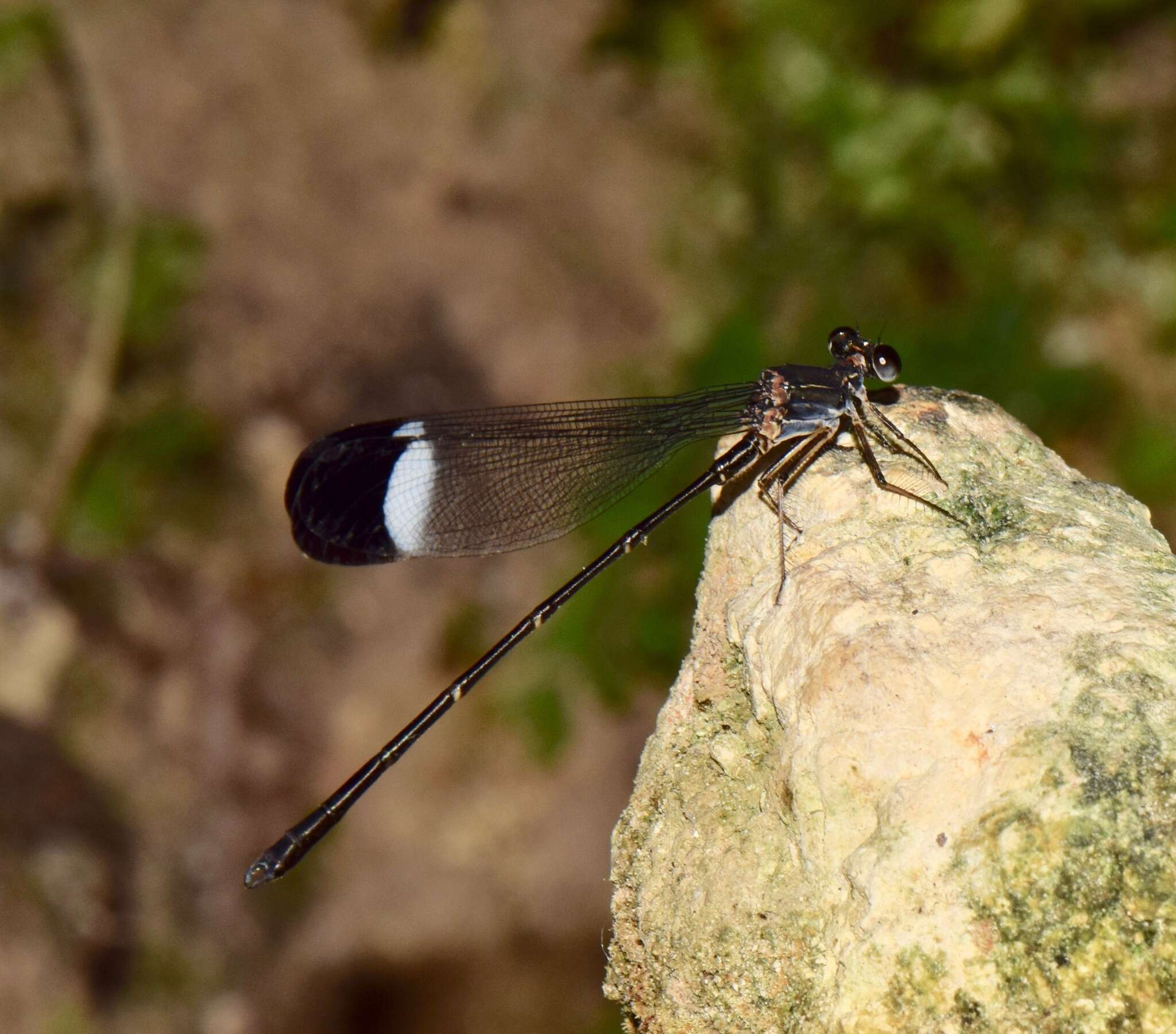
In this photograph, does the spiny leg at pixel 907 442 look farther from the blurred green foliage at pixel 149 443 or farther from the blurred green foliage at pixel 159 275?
the blurred green foliage at pixel 159 275

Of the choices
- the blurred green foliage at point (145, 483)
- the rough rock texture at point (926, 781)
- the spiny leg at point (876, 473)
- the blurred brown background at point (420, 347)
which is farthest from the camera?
the blurred green foliage at point (145, 483)

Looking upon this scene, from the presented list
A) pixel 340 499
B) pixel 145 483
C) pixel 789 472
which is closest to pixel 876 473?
pixel 789 472

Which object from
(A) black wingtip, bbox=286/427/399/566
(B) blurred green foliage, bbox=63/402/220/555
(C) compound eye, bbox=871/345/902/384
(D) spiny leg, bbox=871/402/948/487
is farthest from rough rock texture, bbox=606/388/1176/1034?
(B) blurred green foliage, bbox=63/402/220/555

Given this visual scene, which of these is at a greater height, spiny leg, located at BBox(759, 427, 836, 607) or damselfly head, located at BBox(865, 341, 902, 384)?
damselfly head, located at BBox(865, 341, 902, 384)

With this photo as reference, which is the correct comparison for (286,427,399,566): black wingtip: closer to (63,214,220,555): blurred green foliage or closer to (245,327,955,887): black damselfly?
(245,327,955,887): black damselfly

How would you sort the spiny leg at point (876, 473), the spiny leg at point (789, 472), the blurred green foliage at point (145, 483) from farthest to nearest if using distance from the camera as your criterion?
the blurred green foliage at point (145, 483)
the spiny leg at point (789, 472)
the spiny leg at point (876, 473)

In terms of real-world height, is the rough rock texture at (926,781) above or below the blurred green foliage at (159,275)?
below

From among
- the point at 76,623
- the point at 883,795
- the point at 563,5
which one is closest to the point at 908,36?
the point at 563,5

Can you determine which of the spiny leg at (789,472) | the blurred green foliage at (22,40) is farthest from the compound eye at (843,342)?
the blurred green foliage at (22,40)
